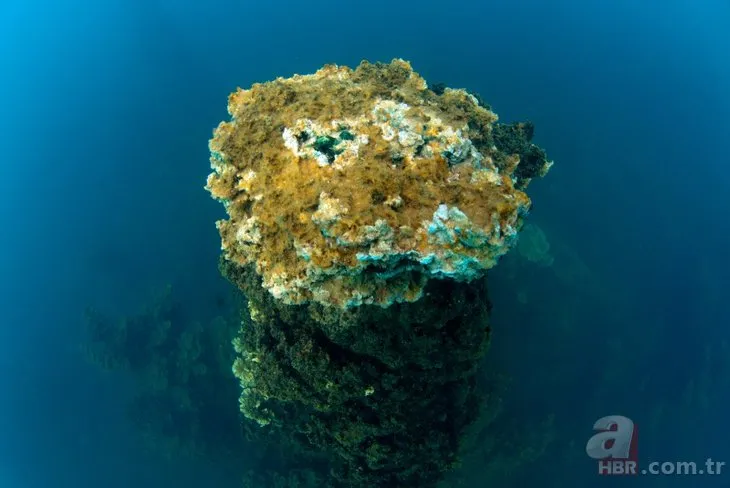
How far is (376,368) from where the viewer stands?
963 cm

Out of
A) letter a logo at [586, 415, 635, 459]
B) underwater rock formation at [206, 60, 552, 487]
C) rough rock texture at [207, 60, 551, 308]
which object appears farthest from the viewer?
letter a logo at [586, 415, 635, 459]

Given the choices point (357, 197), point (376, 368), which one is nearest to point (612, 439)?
point (376, 368)

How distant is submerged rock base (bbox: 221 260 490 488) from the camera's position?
8750 mm

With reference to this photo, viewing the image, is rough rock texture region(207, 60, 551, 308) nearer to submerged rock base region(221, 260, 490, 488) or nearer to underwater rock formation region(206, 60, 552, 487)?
underwater rock formation region(206, 60, 552, 487)

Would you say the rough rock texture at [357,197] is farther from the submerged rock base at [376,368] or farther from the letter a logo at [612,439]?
the letter a logo at [612,439]

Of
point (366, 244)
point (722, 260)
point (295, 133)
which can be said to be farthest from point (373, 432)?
point (722, 260)

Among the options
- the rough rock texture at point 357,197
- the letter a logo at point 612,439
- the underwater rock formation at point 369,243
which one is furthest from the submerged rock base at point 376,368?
the letter a logo at point 612,439

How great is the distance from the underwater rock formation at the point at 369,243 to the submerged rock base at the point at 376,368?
4cm

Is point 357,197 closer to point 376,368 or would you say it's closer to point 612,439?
point 376,368

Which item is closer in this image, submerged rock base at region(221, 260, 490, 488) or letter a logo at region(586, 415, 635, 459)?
submerged rock base at region(221, 260, 490, 488)

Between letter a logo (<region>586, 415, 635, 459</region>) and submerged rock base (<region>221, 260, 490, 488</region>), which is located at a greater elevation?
letter a logo (<region>586, 415, 635, 459</region>)

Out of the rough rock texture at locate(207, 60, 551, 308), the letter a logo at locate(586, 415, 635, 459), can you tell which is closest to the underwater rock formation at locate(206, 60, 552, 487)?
the rough rock texture at locate(207, 60, 551, 308)

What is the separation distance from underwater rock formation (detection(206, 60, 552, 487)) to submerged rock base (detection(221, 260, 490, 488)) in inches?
1.5

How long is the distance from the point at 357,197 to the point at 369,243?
0.72 metres
